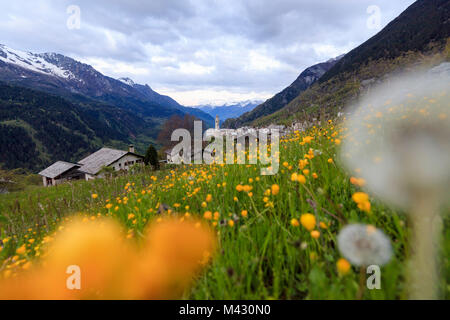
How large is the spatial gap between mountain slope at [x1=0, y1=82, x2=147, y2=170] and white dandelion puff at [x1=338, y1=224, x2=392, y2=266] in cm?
14179

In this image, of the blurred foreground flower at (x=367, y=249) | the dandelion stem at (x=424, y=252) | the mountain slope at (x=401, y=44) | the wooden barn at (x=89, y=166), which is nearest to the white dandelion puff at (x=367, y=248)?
the blurred foreground flower at (x=367, y=249)

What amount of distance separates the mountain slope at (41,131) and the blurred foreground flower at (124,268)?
139570 millimetres

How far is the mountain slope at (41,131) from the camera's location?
11575cm

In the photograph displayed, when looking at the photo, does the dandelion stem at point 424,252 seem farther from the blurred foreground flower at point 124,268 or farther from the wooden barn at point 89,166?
the wooden barn at point 89,166

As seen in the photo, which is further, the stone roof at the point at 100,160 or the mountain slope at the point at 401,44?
the mountain slope at the point at 401,44

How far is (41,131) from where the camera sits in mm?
136875

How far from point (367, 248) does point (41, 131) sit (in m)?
184

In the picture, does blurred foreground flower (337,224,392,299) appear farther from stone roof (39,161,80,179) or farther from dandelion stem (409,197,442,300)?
stone roof (39,161,80,179)

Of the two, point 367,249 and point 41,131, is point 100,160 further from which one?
point 41,131

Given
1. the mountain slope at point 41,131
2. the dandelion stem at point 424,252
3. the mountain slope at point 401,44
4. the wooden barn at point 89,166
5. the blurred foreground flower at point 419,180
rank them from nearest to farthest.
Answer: the dandelion stem at point 424,252
the blurred foreground flower at point 419,180
the wooden barn at point 89,166
the mountain slope at point 401,44
the mountain slope at point 41,131

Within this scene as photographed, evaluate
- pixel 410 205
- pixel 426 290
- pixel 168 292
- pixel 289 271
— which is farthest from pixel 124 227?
pixel 410 205
